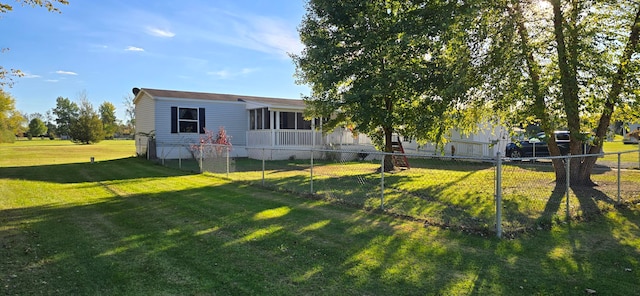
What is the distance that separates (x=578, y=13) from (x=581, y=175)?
455 centimetres

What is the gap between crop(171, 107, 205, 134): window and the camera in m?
20.3

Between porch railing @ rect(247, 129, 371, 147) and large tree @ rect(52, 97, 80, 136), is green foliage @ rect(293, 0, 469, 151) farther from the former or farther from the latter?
large tree @ rect(52, 97, 80, 136)

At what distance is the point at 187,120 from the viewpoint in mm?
20641

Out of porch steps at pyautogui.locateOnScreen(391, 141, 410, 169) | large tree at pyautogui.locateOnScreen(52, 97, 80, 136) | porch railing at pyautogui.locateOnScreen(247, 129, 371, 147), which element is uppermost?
large tree at pyautogui.locateOnScreen(52, 97, 80, 136)

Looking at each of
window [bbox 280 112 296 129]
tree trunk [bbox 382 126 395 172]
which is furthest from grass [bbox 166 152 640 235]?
window [bbox 280 112 296 129]

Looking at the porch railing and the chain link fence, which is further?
the porch railing

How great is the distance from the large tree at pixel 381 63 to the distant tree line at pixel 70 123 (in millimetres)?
35458

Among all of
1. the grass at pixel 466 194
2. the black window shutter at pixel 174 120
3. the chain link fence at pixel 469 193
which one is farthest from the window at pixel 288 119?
the grass at pixel 466 194

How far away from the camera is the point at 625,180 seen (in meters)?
11.5

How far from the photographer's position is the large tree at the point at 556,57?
879cm

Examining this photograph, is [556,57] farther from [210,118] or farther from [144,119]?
[144,119]

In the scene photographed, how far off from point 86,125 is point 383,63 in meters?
44.0

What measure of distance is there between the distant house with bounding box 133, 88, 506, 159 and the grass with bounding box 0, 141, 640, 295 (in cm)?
1229

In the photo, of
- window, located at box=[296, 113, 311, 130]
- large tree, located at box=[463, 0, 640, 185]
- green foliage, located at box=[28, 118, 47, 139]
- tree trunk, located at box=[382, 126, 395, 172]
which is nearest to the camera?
large tree, located at box=[463, 0, 640, 185]
